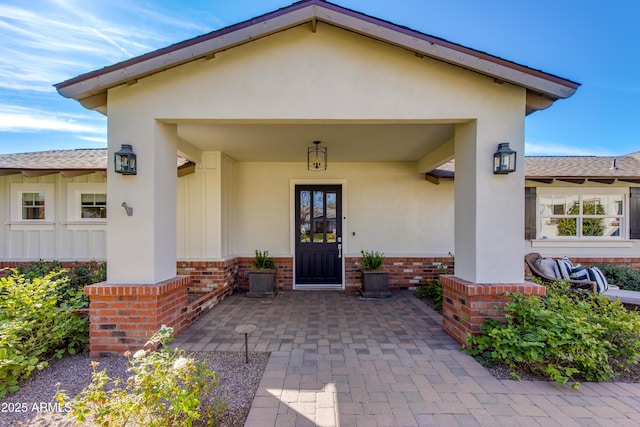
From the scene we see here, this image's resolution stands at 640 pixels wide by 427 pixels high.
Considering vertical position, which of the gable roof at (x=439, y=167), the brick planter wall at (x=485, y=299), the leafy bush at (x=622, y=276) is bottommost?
the leafy bush at (x=622, y=276)

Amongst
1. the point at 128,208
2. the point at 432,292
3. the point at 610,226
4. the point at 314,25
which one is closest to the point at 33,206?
the point at 128,208

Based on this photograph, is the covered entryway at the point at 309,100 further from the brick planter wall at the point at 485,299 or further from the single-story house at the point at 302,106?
the brick planter wall at the point at 485,299

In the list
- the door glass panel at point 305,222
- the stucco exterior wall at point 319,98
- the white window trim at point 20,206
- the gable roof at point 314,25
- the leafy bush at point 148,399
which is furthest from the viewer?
the door glass panel at point 305,222

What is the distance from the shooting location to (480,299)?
10.8ft

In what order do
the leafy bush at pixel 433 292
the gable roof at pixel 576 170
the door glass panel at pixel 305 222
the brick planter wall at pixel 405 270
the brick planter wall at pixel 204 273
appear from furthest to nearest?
the door glass panel at pixel 305 222, the brick planter wall at pixel 405 270, the gable roof at pixel 576 170, the brick planter wall at pixel 204 273, the leafy bush at pixel 433 292

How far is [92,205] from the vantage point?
6.61m

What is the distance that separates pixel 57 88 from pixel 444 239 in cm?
739

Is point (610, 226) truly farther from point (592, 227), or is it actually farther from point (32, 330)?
point (32, 330)

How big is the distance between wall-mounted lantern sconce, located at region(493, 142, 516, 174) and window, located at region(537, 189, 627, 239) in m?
5.22

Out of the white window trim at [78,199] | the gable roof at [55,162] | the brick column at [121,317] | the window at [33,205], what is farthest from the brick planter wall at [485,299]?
the window at [33,205]

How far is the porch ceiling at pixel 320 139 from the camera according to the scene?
432 cm

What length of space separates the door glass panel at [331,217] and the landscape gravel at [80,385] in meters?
3.83

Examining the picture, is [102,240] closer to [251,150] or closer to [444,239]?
[251,150]

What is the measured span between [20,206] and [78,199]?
130 centimetres
